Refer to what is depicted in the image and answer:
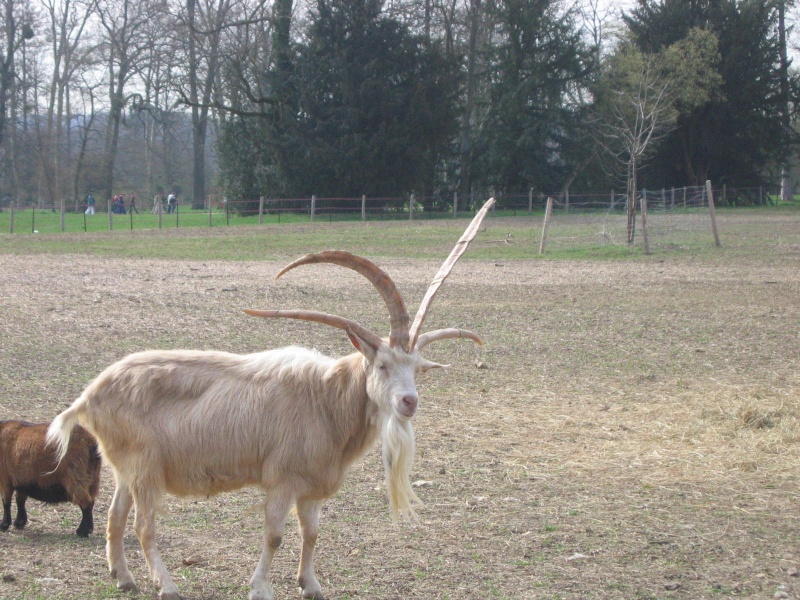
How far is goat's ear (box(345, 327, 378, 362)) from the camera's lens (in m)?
4.62

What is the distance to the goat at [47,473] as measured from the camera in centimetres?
550

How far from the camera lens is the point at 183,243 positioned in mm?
29875

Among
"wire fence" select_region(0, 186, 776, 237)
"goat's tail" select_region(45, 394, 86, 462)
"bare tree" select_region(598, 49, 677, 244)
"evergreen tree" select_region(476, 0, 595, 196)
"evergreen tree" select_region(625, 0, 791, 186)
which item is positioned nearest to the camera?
"goat's tail" select_region(45, 394, 86, 462)

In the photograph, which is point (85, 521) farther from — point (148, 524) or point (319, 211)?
point (319, 211)

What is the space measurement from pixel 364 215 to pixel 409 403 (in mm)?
37664

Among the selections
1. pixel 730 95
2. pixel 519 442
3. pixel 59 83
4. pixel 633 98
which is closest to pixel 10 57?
pixel 59 83

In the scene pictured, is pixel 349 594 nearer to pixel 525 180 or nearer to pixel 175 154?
pixel 525 180

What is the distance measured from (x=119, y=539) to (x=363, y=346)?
5.65 feet

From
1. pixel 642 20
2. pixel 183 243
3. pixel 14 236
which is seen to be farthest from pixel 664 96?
pixel 14 236

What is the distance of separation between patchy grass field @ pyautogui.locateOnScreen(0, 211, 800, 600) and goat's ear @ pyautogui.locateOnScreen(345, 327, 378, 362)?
127 centimetres

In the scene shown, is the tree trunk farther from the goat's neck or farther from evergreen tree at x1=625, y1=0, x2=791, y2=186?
the goat's neck

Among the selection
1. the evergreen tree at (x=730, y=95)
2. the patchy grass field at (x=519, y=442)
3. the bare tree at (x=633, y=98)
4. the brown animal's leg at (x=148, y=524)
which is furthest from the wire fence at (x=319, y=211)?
the brown animal's leg at (x=148, y=524)

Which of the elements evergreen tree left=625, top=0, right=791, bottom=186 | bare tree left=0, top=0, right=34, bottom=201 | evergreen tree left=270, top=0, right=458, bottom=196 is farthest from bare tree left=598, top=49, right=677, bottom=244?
bare tree left=0, top=0, right=34, bottom=201

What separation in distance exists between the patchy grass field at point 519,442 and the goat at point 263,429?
0.41 metres
